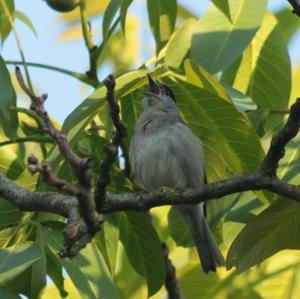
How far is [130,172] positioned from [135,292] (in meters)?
0.83

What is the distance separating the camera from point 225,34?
390 cm

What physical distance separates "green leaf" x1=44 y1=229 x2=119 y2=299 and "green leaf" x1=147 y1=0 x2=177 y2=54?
1.25m

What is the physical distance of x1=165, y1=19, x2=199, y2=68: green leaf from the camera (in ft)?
13.2

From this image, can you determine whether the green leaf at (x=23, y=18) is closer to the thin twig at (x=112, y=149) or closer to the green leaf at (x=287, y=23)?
the thin twig at (x=112, y=149)

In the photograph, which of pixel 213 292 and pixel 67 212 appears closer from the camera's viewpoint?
pixel 67 212

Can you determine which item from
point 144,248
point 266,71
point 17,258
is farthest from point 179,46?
→ point 17,258

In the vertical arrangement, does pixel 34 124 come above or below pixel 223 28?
below

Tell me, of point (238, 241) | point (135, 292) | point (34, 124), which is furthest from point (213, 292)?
point (34, 124)

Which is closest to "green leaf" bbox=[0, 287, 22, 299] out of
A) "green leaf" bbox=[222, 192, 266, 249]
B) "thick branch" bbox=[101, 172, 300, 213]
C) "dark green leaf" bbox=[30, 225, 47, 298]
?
"dark green leaf" bbox=[30, 225, 47, 298]

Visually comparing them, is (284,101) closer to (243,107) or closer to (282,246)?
(243,107)

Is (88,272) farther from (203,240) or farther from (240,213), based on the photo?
(203,240)

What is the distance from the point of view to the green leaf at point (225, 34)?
376 centimetres

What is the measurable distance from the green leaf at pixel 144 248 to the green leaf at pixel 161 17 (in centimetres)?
93

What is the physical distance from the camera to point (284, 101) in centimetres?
424
